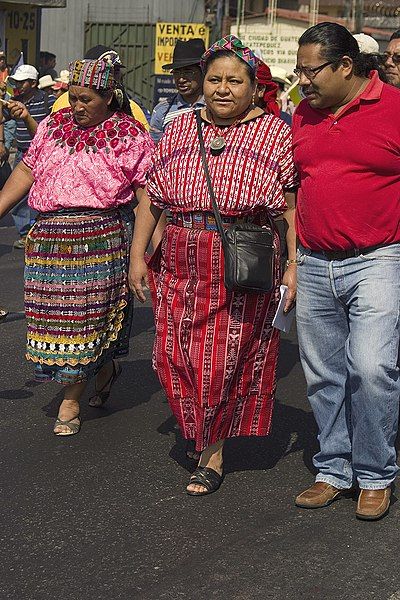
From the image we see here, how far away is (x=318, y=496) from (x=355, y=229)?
112cm

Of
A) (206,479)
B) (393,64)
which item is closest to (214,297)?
(206,479)

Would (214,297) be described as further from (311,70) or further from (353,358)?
(311,70)

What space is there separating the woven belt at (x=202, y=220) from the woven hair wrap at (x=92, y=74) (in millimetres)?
1027

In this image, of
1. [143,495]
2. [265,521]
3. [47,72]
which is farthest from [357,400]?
[47,72]

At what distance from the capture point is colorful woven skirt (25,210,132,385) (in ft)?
18.6

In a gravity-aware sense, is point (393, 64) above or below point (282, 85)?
above

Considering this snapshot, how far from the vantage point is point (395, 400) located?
4.63 metres

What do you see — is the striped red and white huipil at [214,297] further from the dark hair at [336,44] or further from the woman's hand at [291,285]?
the dark hair at [336,44]

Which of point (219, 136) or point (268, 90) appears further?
point (268, 90)

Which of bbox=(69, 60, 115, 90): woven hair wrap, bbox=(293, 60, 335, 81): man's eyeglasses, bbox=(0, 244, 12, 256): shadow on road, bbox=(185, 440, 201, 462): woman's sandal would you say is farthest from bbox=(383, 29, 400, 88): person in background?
bbox=(0, 244, 12, 256): shadow on road

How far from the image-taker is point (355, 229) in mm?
4508

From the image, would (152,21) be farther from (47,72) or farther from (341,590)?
(341,590)

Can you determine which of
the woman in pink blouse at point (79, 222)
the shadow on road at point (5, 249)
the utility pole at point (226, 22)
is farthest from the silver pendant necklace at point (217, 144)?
the utility pole at point (226, 22)

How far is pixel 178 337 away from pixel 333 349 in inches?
26.2
